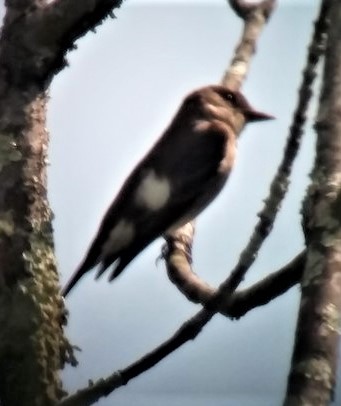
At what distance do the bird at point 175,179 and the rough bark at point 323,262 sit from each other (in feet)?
0.32

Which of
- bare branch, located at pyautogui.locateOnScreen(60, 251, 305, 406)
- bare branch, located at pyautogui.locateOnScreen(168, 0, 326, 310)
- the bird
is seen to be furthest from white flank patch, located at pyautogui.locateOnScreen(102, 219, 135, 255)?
bare branch, located at pyautogui.locateOnScreen(168, 0, 326, 310)

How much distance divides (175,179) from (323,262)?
0.69ft

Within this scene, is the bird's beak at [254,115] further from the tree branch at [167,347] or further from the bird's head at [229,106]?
the tree branch at [167,347]

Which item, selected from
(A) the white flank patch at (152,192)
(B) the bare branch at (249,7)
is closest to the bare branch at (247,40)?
(B) the bare branch at (249,7)

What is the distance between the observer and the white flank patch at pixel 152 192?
0.95m

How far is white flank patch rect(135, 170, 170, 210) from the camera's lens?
95cm

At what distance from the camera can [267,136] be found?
1.00 meters

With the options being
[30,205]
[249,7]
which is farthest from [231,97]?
[30,205]

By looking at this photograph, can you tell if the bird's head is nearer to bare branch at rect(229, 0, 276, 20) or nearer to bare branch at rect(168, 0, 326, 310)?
bare branch at rect(229, 0, 276, 20)

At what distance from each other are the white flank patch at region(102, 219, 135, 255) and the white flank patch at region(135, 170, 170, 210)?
0.03 metres

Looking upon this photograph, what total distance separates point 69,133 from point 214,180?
151mm

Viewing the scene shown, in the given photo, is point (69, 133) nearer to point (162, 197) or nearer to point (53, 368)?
point (162, 197)

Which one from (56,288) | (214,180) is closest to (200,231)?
(214,180)

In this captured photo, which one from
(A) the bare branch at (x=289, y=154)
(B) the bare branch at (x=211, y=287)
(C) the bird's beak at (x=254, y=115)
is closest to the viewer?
(A) the bare branch at (x=289, y=154)
